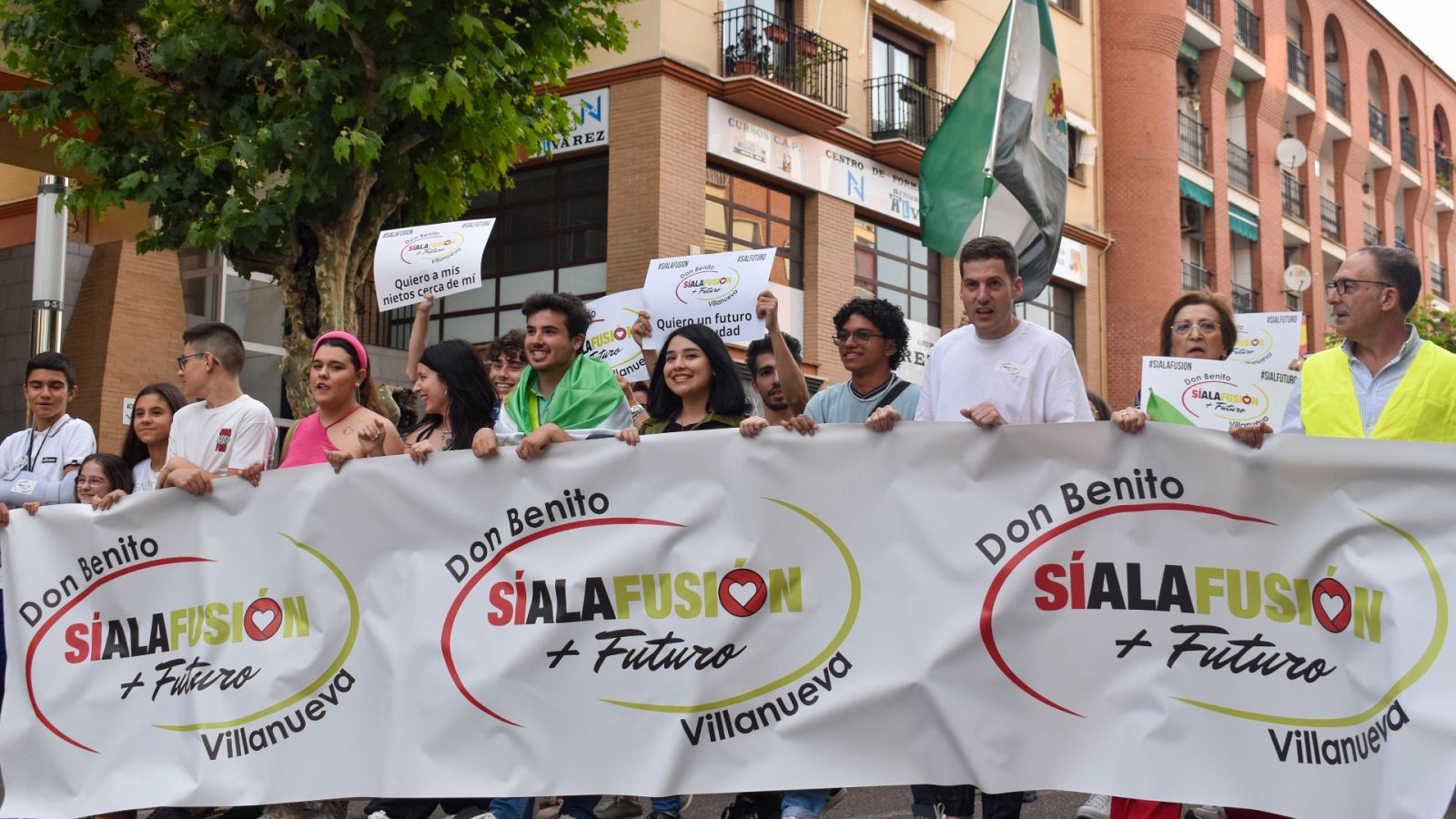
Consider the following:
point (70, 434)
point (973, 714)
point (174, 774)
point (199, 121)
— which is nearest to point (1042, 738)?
point (973, 714)

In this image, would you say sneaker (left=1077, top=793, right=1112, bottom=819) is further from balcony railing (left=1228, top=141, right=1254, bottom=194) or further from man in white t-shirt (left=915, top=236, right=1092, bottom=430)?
balcony railing (left=1228, top=141, right=1254, bottom=194)

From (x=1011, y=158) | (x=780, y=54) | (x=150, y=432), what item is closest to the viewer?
(x=150, y=432)

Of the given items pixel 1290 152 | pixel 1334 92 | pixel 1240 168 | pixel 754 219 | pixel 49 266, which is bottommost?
pixel 49 266

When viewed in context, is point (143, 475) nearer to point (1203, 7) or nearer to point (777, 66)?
point (777, 66)

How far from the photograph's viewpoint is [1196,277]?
104ft

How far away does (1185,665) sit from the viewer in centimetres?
468

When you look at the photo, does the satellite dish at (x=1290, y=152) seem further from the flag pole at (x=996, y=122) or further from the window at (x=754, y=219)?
the flag pole at (x=996, y=122)

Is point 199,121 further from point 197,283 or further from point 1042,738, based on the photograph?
point 1042,738

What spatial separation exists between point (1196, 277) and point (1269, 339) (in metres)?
26.1

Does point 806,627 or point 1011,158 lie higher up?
point 1011,158

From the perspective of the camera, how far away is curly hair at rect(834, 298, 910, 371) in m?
6.05

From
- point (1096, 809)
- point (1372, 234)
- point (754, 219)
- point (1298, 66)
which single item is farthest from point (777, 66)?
point (1372, 234)

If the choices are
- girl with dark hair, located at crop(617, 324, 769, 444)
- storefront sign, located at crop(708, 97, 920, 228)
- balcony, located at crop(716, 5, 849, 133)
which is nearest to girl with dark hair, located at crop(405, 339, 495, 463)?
girl with dark hair, located at crop(617, 324, 769, 444)

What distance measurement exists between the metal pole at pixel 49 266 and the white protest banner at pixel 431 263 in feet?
17.9
